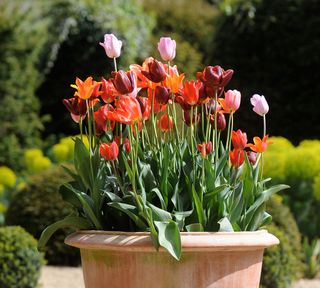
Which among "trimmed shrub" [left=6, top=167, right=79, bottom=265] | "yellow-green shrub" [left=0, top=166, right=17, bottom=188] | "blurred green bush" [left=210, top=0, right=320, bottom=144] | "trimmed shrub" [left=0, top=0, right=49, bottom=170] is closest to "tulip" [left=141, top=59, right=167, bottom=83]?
"trimmed shrub" [left=6, top=167, right=79, bottom=265]

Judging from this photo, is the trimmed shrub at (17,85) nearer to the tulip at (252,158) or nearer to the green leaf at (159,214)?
the tulip at (252,158)

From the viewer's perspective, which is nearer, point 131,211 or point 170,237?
point 170,237

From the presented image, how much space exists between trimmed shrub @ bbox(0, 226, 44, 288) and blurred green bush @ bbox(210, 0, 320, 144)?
4.53 metres

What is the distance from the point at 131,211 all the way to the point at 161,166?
215 mm

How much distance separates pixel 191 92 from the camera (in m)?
2.86

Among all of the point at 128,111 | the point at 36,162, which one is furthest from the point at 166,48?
the point at 36,162

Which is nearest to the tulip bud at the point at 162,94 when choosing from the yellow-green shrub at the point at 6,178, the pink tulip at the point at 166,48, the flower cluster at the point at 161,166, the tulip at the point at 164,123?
the flower cluster at the point at 161,166

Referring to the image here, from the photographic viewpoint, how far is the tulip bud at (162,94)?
113 inches

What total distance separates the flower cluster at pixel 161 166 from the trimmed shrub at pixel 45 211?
10.2 ft

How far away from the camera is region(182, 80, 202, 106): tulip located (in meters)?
2.85

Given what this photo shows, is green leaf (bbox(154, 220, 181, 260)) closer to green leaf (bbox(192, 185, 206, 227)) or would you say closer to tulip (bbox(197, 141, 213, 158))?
green leaf (bbox(192, 185, 206, 227))

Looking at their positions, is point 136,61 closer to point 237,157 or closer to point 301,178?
point 301,178

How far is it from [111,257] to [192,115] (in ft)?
1.97

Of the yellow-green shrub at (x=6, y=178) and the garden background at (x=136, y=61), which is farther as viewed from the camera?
the yellow-green shrub at (x=6, y=178)
